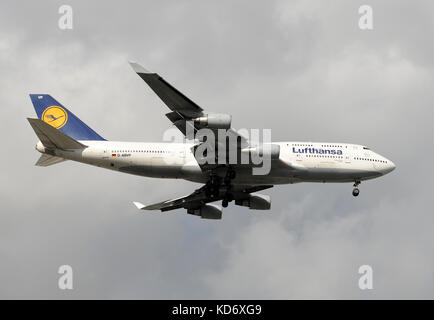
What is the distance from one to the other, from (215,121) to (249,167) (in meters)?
6.37

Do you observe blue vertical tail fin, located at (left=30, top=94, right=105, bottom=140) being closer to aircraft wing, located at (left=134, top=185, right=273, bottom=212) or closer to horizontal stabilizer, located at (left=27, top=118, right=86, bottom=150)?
horizontal stabilizer, located at (left=27, top=118, right=86, bottom=150)

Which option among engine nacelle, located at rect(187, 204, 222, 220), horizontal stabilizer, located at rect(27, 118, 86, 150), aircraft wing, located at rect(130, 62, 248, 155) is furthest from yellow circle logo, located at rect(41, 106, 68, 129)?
engine nacelle, located at rect(187, 204, 222, 220)

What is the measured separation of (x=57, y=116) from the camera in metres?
54.9

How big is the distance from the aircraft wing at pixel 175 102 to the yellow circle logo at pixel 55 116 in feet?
34.1

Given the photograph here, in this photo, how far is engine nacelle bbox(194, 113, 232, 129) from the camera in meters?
46.8

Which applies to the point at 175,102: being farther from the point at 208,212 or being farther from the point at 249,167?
the point at 208,212

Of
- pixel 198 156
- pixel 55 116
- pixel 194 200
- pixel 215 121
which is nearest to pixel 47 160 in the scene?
pixel 55 116

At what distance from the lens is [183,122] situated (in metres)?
47.8

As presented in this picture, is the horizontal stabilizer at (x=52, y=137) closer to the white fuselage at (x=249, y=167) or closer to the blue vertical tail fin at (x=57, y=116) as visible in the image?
the white fuselage at (x=249, y=167)

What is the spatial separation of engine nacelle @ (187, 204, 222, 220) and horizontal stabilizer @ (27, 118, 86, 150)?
39.3 ft

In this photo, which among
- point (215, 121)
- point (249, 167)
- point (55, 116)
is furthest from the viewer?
point (55, 116)

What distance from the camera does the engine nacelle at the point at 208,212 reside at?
5978 centimetres

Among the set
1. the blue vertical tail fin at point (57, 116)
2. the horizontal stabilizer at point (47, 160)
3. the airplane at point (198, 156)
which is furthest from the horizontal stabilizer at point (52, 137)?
the blue vertical tail fin at point (57, 116)

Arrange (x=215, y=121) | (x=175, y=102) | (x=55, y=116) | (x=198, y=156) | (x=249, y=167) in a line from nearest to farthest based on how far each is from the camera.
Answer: (x=175, y=102), (x=215, y=121), (x=198, y=156), (x=249, y=167), (x=55, y=116)
